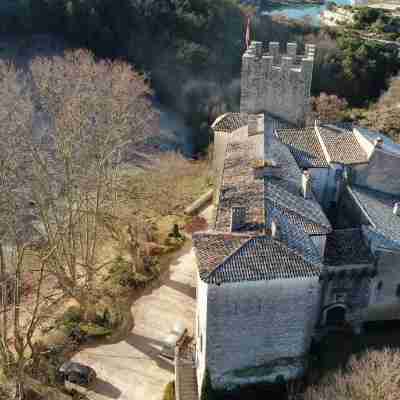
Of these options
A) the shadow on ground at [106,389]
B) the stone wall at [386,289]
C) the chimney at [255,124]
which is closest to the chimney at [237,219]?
the stone wall at [386,289]

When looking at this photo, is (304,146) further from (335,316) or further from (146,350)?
A: (146,350)

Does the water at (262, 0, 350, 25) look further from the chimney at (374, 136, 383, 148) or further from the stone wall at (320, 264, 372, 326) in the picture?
the stone wall at (320, 264, 372, 326)

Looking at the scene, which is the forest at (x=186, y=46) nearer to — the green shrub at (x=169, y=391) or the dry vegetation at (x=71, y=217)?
the dry vegetation at (x=71, y=217)

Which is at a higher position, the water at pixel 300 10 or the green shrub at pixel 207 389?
the water at pixel 300 10

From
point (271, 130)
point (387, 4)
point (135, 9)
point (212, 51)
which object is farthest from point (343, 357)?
point (387, 4)

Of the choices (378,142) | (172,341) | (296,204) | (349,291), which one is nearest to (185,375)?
(172,341)
